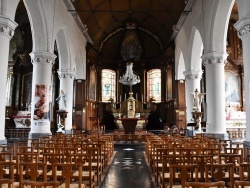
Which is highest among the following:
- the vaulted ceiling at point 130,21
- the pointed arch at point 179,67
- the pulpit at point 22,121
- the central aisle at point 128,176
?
the vaulted ceiling at point 130,21

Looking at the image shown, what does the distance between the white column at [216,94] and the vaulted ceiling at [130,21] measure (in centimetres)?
644

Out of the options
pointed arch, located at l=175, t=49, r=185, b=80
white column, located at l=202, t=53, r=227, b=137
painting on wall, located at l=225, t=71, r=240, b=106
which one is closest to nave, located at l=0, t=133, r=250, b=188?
white column, located at l=202, t=53, r=227, b=137

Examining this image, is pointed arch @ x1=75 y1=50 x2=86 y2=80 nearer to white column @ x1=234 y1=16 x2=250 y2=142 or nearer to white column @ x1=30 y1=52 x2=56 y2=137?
white column @ x1=30 y1=52 x2=56 y2=137

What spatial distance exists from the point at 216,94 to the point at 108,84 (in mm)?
14861

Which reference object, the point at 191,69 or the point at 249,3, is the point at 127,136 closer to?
the point at 191,69

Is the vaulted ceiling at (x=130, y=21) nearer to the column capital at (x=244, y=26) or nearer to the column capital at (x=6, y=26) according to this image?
the column capital at (x=6, y=26)

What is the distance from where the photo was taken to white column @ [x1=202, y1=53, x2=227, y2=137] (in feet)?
36.7

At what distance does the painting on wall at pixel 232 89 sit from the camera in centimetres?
1803

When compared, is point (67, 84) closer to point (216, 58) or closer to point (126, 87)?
point (216, 58)

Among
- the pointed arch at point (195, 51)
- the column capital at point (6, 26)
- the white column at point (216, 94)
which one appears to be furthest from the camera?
the pointed arch at point (195, 51)

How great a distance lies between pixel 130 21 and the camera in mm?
24312

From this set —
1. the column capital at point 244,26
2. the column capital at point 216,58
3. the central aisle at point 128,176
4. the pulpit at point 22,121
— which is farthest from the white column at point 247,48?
the pulpit at point 22,121

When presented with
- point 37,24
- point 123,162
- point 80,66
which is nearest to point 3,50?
point 37,24

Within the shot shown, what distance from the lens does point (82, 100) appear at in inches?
771
